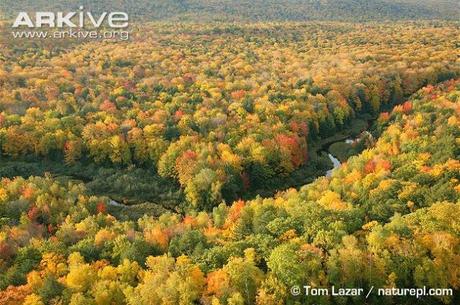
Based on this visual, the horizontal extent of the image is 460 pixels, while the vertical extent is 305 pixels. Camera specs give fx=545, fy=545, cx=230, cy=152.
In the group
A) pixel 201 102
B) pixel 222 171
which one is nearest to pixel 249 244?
pixel 222 171

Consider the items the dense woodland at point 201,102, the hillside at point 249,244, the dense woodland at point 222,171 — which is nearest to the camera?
the hillside at point 249,244

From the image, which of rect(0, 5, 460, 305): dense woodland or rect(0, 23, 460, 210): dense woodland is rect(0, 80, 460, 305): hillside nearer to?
rect(0, 5, 460, 305): dense woodland

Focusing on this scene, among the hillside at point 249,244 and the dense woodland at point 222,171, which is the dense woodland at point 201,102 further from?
the hillside at point 249,244

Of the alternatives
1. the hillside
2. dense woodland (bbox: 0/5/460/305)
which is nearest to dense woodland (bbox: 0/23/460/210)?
dense woodland (bbox: 0/5/460/305)

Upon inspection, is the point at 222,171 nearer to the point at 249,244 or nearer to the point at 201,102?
the point at 249,244

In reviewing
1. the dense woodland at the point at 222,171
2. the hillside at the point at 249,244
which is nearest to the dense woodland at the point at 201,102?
A: the dense woodland at the point at 222,171

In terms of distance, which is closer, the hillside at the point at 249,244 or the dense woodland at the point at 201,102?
the hillside at the point at 249,244
